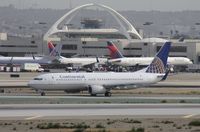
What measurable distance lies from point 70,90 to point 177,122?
1579 inches

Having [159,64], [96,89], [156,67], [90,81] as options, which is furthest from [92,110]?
[159,64]

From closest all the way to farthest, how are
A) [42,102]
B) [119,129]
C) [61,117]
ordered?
[119,129], [61,117], [42,102]

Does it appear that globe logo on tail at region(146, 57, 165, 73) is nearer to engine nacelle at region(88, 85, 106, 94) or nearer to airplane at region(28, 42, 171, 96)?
airplane at region(28, 42, 171, 96)

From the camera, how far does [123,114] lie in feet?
197

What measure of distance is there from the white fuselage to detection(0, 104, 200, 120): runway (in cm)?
2301

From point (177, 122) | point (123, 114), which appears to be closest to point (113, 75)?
point (123, 114)


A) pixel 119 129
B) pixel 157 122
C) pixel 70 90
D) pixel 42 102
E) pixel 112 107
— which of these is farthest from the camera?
pixel 70 90

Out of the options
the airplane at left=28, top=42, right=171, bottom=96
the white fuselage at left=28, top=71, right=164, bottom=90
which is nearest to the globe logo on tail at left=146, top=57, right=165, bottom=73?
the airplane at left=28, top=42, right=171, bottom=96

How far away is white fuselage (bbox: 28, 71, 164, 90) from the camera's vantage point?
300ft

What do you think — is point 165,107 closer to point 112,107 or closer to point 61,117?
point 112,107

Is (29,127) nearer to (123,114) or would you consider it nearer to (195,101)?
(123,114)

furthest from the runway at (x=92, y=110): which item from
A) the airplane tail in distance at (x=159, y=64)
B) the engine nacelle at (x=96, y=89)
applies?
the airplane tail in distance at (x=159, y=64)

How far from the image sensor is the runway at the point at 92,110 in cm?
5869

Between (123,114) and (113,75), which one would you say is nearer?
(123,114)
